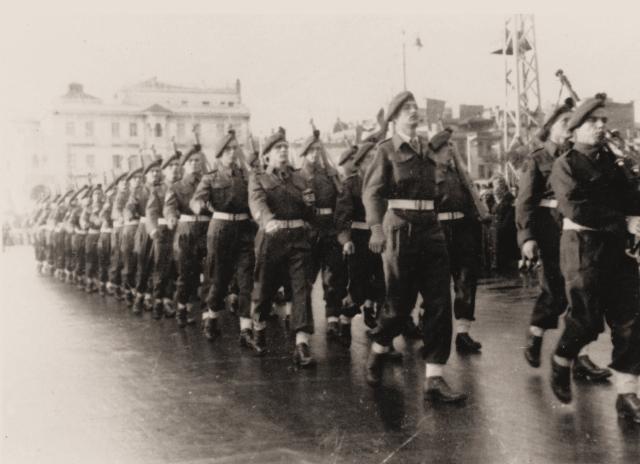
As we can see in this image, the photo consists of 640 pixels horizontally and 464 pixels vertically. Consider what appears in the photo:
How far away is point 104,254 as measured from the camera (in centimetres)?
1534

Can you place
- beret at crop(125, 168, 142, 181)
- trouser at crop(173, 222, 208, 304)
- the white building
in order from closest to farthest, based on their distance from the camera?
trouser at crop(173, 222, 208, 304) → beret at crop(125, 168, 142, 181) → the white building

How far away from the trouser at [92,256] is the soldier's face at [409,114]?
11.4m

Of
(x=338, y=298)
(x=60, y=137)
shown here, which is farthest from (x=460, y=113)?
(x=338, y=298)

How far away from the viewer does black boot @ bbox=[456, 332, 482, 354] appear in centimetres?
762

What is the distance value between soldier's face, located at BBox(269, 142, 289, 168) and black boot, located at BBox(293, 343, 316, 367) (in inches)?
71.7

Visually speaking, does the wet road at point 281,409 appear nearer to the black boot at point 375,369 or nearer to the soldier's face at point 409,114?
the black boot at point 375,369

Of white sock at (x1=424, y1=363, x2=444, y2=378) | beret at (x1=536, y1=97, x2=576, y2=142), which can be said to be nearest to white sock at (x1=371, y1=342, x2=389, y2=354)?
white sock at (x1=424, y1=363, x2=444, y2=378)

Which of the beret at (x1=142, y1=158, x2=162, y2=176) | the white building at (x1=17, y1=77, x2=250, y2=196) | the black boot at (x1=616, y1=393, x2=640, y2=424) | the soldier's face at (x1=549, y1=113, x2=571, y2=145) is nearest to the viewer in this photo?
the black boot at (x1=616, y1=393, x2=640, y2=424)

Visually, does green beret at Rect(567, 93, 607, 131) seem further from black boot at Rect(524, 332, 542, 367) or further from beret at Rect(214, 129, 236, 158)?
beret at Rect(214, 129, 236, 158)

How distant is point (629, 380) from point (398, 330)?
5.71 ft

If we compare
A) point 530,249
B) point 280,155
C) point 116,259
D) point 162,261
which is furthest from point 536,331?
point 116,259

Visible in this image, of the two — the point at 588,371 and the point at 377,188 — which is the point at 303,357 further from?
the point at 588,371

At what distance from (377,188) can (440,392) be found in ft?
5.15

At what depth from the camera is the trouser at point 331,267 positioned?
8.85 metres
